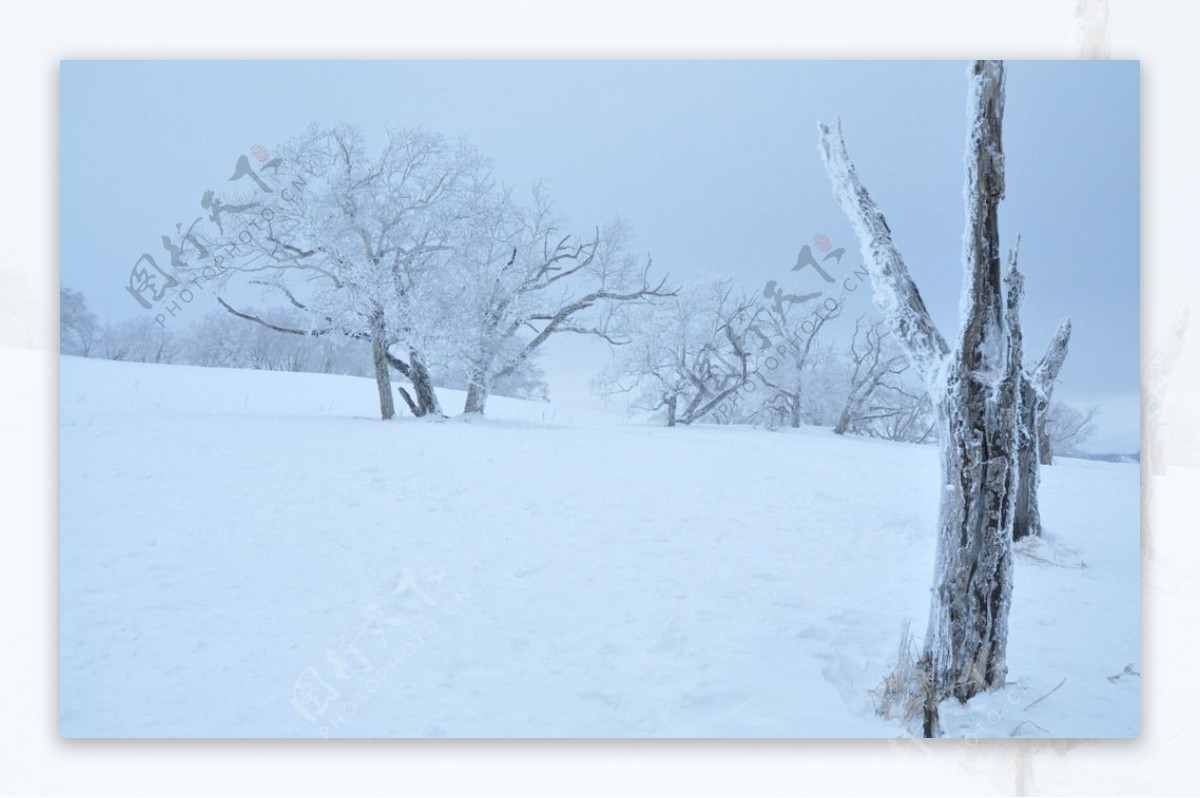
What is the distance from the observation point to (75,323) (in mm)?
2822

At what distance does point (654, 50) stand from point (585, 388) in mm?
1143

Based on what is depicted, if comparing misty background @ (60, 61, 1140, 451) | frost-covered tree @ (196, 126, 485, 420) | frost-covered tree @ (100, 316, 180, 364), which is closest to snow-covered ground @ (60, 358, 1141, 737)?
frost-covered tree @ (100, 316, 180, 364)

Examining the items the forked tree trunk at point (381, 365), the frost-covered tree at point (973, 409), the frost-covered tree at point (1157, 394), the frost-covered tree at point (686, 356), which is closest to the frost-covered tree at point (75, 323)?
the forked tree trunk at point (381, 365)

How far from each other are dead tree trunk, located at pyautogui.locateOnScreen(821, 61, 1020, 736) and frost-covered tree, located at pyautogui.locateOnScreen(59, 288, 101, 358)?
240cm

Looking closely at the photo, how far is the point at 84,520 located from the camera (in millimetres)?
2789

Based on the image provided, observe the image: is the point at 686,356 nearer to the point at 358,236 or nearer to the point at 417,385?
the point at 417,385

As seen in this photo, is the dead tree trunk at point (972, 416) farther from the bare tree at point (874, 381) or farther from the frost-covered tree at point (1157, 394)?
the frost-covered tree at point (1157, 394)

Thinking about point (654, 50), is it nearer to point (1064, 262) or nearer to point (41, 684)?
point (1064, 262)

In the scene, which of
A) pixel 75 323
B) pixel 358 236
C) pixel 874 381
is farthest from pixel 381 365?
pixel 874 381

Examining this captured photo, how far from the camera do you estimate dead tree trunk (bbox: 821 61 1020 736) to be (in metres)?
2.40

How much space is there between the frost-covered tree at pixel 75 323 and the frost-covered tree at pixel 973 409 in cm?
240

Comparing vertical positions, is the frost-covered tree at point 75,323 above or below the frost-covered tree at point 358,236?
below

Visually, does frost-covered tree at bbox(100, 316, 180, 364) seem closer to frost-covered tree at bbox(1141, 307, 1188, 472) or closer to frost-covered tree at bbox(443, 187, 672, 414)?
frost-covered tree at bbox(443, 187, 672, 414)

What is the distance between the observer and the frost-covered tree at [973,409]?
240 cm
